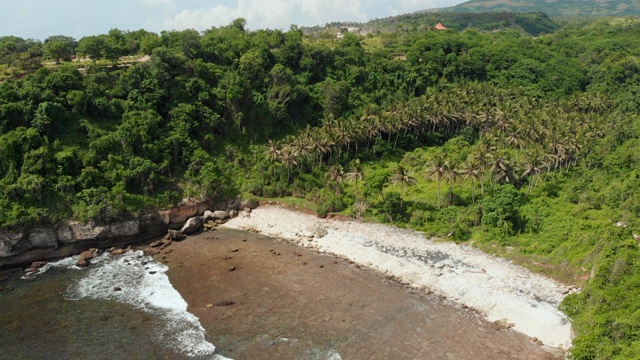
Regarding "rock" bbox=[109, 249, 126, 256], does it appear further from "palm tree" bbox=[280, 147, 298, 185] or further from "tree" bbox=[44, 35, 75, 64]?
"tree" bbox=[44, 35, 75, 64]

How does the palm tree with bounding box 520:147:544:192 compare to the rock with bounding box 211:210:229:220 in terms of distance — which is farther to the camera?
the rock with bounding box 211:210:229:220

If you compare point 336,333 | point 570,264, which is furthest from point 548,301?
point 336,333

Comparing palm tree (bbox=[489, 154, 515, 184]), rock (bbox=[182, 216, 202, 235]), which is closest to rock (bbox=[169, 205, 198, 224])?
rock (bbox=[182, 216, 202, 235])

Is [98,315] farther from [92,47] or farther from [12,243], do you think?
[92,47]

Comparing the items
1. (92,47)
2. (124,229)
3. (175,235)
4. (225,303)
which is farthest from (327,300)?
(92,47)

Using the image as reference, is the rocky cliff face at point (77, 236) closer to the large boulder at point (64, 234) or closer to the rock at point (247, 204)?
the large boulder at point (64, 234)

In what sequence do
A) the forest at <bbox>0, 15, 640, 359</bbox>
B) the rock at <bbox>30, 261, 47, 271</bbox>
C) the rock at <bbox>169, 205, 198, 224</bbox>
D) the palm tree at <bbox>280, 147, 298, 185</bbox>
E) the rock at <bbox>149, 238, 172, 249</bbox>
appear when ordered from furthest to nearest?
the palm tree at <bbox>280, 147, 298, 185</bbox> → the rock at <bbox>169, 205, 198, 224</bbox> → the rock at <bbox>149, 238, 172, 249</bbox> → the forest at <bbox>0, 15, 640, 359</bbox> → the rock at <bbox>30, 261, 47, 271</bbox>

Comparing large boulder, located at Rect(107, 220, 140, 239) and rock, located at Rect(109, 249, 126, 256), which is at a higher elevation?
large boulder, located at Rect(107, 220, 140, 239)
